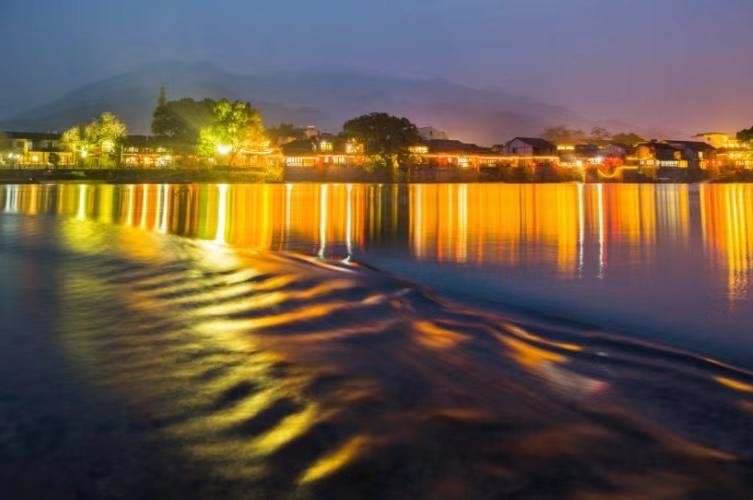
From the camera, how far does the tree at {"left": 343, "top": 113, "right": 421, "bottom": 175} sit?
3575 inches

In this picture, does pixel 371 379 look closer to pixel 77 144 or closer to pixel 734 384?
pixel 734 384

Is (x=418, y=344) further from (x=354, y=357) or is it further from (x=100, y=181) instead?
(x=100, y=181)

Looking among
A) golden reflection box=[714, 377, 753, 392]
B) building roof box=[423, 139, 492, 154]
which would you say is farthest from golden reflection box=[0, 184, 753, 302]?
building roof box=[423, 139, 492, 154]

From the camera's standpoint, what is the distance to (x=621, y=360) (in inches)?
212

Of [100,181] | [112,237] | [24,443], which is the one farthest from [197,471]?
[100,181]

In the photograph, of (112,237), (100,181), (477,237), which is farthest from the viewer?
(100,181)

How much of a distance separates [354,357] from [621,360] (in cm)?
219

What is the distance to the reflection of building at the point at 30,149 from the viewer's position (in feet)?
312

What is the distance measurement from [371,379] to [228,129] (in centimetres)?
8254

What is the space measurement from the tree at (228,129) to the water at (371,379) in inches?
2938

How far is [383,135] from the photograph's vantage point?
9112 centimetres

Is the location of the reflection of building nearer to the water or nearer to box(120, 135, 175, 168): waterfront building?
box(120, 135, 175, 168): waterfront building

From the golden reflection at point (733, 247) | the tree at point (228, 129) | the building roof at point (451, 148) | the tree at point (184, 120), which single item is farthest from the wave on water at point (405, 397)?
the building roof at point (451, 148)

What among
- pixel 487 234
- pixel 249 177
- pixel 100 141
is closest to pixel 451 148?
pixel 249 177
